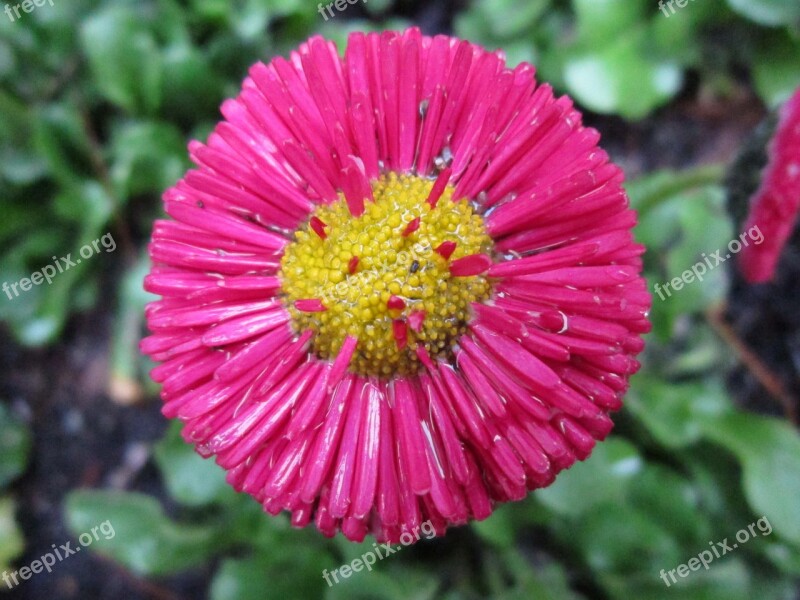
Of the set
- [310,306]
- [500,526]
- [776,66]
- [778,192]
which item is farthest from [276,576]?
[776,66]

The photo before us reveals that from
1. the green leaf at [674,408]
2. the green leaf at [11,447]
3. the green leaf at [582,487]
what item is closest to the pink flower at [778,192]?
the green leaf at [674,408]

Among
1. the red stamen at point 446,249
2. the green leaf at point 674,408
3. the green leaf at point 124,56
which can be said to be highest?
the green leaf at point 124,56

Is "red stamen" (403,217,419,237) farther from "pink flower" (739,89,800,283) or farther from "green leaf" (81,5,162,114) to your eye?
"green leaf" (81,5,162,114)

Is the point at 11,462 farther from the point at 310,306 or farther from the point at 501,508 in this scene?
the point at 310,306

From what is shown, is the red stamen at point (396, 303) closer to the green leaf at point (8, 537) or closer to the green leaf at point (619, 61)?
the green leaf at point (619, 61)

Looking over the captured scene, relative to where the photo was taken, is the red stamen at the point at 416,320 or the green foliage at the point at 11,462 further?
the green foliage at the point at 11,462

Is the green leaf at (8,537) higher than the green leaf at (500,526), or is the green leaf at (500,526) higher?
the green leaf at (8,537)

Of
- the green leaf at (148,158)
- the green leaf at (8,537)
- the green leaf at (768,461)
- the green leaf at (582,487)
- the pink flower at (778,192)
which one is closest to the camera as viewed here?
the pink flower at (778,192)
